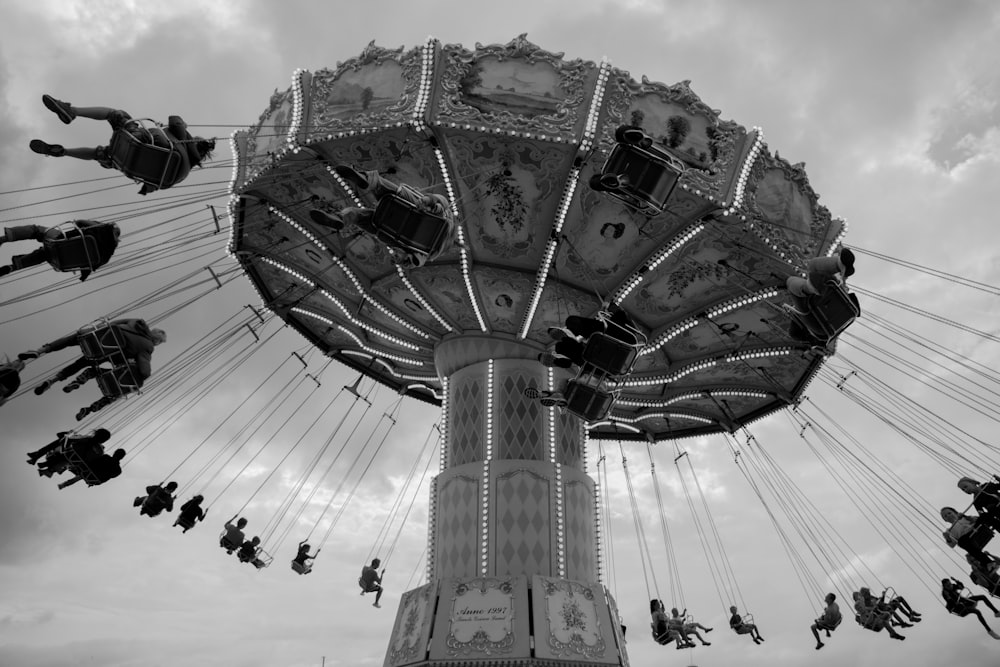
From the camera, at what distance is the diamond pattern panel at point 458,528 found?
36.8 feet

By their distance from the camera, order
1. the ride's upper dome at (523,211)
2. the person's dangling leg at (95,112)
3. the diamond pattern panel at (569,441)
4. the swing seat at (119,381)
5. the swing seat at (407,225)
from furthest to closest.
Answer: the diamond pattern panel at (569,441), the ride's upper dome at (523,211), the swing seat at (119,381), the swing seat at (407,225), the person's dangling leg at (95,112)

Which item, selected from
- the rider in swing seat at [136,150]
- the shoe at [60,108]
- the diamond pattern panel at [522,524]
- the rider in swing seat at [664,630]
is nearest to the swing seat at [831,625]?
the rider in swing seat at [664,630]

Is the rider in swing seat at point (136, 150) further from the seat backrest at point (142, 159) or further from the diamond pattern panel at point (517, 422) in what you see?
the diamond pattern panel at point (517, 422)

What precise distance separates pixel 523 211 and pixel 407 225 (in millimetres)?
3412

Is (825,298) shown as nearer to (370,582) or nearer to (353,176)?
(353,176)

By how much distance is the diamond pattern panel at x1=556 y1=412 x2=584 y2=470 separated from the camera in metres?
12.3

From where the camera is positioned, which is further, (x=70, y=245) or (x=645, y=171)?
(x=645, y=171)

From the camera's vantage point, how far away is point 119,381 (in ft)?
28.3

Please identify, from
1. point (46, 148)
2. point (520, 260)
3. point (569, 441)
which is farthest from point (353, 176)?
point (569, 441)

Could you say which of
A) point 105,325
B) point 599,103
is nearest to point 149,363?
point 105,325

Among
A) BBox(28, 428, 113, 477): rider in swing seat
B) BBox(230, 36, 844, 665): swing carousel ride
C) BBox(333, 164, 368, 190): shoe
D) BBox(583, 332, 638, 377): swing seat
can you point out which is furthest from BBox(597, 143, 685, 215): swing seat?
BBox(28, 428, 113, 477): rider in swing seat

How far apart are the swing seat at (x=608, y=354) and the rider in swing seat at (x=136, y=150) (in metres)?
4.91

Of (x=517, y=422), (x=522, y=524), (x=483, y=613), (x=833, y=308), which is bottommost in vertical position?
(x=483, y=613)

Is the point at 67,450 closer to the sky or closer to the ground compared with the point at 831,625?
closer to the ground
